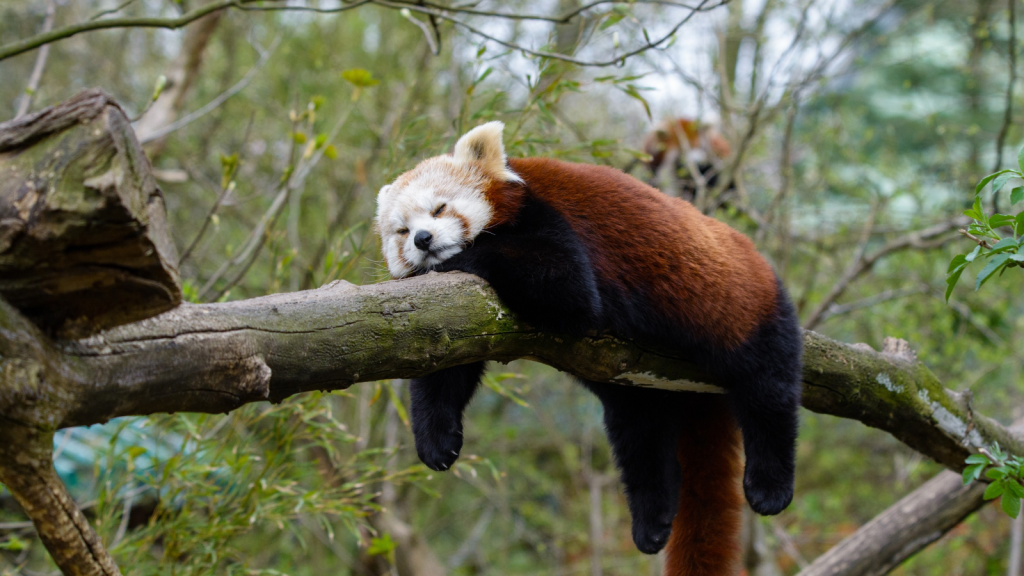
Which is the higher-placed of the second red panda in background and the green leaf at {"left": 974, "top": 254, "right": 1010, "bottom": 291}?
the green leaf at {"left": 974, "top": 254, "right": 1010, "bottom": 291}

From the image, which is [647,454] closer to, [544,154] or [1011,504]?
[1011,504]

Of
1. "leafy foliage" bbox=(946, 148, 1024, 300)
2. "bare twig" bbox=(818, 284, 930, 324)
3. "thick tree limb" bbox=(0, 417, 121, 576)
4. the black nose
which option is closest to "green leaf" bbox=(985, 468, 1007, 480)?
"leafy foliage" bbox=(946, 148, 1024, 300)

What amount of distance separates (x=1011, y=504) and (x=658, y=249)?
117cm

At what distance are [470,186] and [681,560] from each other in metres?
1.53

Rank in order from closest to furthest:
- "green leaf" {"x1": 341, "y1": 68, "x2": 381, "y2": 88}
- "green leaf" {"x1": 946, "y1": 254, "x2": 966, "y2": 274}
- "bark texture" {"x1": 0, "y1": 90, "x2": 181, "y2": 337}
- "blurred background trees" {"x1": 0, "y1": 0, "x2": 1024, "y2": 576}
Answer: "bark texture" {"x1": 0, "y1": 90, "x2": 181, "y2": 337}, "green leaf" {"x1": 946, "y1": 254, "x2": 966, "y2": 274}, "green leaf" {"x1": 341, "y1": 68, "x2": 381, "y2": 88}, "blurred background trees" {"x1": 0, "y1": 0, "x2": 1024, "y2": 576}

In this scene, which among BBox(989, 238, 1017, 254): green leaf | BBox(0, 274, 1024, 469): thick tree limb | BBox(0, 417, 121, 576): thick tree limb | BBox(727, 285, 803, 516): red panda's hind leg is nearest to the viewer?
BBox(0, 417, 121, 576): thick tree limb

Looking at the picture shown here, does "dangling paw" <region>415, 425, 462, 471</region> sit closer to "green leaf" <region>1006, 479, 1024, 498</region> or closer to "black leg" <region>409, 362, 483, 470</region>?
"black leg" <region>409, 362, 483, 470</region>

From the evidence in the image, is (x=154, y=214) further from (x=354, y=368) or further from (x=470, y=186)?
(x=470, y=186)

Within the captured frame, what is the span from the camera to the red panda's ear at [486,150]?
96.3 inches

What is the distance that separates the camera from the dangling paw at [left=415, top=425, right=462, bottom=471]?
210cm

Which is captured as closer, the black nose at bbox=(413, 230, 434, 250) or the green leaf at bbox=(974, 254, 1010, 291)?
the green leaf at bbox=(974, 254, 1010, 291)

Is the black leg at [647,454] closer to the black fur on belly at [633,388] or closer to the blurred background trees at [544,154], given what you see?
the black fur on belly at [633,388]

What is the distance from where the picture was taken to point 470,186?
242cm

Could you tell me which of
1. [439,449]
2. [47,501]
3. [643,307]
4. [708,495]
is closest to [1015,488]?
[708,495]
